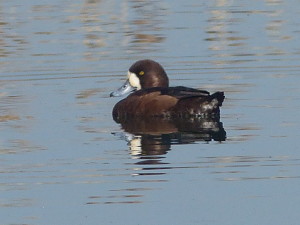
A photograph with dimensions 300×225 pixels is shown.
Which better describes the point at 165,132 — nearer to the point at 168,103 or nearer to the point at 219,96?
the point at 219,96

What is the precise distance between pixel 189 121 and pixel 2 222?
3797 mm

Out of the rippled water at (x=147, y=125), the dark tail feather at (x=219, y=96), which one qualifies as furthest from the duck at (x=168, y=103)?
the rippled water at (x=147, y=125)

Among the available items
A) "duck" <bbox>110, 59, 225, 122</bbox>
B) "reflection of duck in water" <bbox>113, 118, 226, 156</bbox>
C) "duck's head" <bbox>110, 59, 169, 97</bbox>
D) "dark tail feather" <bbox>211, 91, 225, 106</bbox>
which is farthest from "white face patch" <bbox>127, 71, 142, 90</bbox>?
"dark tail feather" <bbox>211, 91, 225, 106</bbox>

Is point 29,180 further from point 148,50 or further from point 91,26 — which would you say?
point 91,26

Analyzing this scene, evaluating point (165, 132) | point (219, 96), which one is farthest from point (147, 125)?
point (219, 96)

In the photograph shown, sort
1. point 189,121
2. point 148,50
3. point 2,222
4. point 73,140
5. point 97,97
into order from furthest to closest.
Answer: point 148,50 → point 97,97 → point 189,121 → point 73,140 → point 2,222

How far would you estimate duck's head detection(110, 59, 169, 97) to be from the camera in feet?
38.8

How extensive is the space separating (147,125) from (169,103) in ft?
1.18

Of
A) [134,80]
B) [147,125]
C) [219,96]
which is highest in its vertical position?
[219,96]

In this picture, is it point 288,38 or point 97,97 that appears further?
point 288,38

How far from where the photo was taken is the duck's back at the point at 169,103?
10.6 metres

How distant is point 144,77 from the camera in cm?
1194

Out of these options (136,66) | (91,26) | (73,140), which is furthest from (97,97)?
(91,26)

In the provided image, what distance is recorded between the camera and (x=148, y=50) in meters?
14.5
